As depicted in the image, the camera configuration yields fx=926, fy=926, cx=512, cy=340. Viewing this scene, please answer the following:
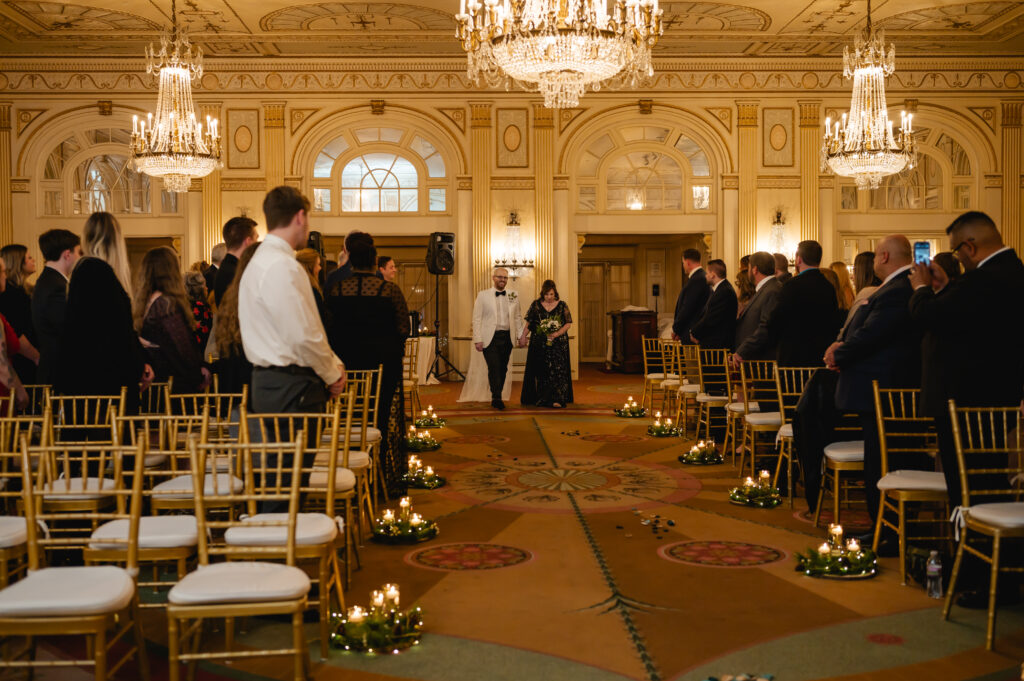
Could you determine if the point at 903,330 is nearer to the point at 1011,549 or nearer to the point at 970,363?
the point at 970,363

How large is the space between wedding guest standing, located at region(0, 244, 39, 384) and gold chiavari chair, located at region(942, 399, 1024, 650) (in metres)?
5.34

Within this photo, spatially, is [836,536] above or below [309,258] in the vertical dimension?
below

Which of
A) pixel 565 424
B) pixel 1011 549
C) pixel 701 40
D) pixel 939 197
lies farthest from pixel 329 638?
pixel 939 197

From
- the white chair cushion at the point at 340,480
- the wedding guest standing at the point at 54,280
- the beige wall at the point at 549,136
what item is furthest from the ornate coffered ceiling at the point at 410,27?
the white chair cushion at the point at 340,480

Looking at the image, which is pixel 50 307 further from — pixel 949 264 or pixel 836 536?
pixel 949 264

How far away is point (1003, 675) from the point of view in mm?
3230

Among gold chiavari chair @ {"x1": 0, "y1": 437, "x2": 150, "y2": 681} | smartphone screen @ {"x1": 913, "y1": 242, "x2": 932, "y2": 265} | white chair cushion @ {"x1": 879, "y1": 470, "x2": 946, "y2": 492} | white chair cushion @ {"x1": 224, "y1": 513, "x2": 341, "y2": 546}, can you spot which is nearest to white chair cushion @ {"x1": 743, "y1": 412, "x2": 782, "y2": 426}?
white chair cushion @ {"x1": 879, "y1": 470, "x2": 946, "y2": 492}

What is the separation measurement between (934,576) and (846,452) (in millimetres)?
898

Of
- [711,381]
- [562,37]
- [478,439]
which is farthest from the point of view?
[478,439]

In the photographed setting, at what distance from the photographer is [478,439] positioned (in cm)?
855

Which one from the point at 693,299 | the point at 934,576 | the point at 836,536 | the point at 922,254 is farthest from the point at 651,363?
the point at 934,576

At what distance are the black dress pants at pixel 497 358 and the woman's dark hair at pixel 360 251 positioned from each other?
202 inches

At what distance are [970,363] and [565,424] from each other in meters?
5.78

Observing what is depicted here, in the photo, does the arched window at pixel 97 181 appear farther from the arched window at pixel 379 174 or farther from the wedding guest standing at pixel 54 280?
the wedding guest standing at pixel 54 280
